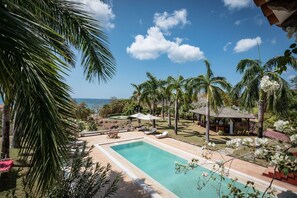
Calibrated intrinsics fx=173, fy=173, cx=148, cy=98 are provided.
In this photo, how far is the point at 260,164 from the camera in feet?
35.8

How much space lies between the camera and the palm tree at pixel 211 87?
15.2 m

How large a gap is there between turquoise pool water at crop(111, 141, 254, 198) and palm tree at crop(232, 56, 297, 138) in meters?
6.31

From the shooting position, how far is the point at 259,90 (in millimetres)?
12727

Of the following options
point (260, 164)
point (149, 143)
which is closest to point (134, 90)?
point (149, 143)

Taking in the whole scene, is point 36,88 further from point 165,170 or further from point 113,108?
point 113,108

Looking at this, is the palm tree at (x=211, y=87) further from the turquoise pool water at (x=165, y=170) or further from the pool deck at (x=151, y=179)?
the turquoise pool water at (x=165, y=170)

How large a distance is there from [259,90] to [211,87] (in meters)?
3.65

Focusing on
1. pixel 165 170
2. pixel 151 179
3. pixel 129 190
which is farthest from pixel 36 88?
pixel 165 170

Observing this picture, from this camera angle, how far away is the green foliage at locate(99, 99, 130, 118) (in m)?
33.9

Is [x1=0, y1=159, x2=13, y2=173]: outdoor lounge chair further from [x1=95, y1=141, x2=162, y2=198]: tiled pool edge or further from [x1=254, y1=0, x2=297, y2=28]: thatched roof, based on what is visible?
[x1=254, y1=0, x2=297, y2=28]: thatched roof

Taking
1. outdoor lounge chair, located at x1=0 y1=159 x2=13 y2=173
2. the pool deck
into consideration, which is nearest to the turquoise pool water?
the pool deck

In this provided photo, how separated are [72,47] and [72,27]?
0.50 m

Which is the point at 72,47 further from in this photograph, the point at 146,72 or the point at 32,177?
the point at 146,72

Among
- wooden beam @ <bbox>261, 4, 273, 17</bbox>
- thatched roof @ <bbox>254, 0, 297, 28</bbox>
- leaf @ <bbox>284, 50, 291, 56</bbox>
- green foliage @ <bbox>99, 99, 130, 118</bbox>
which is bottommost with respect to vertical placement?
green foliage @ <bbox>99, 99, 130, 118</bbox>
